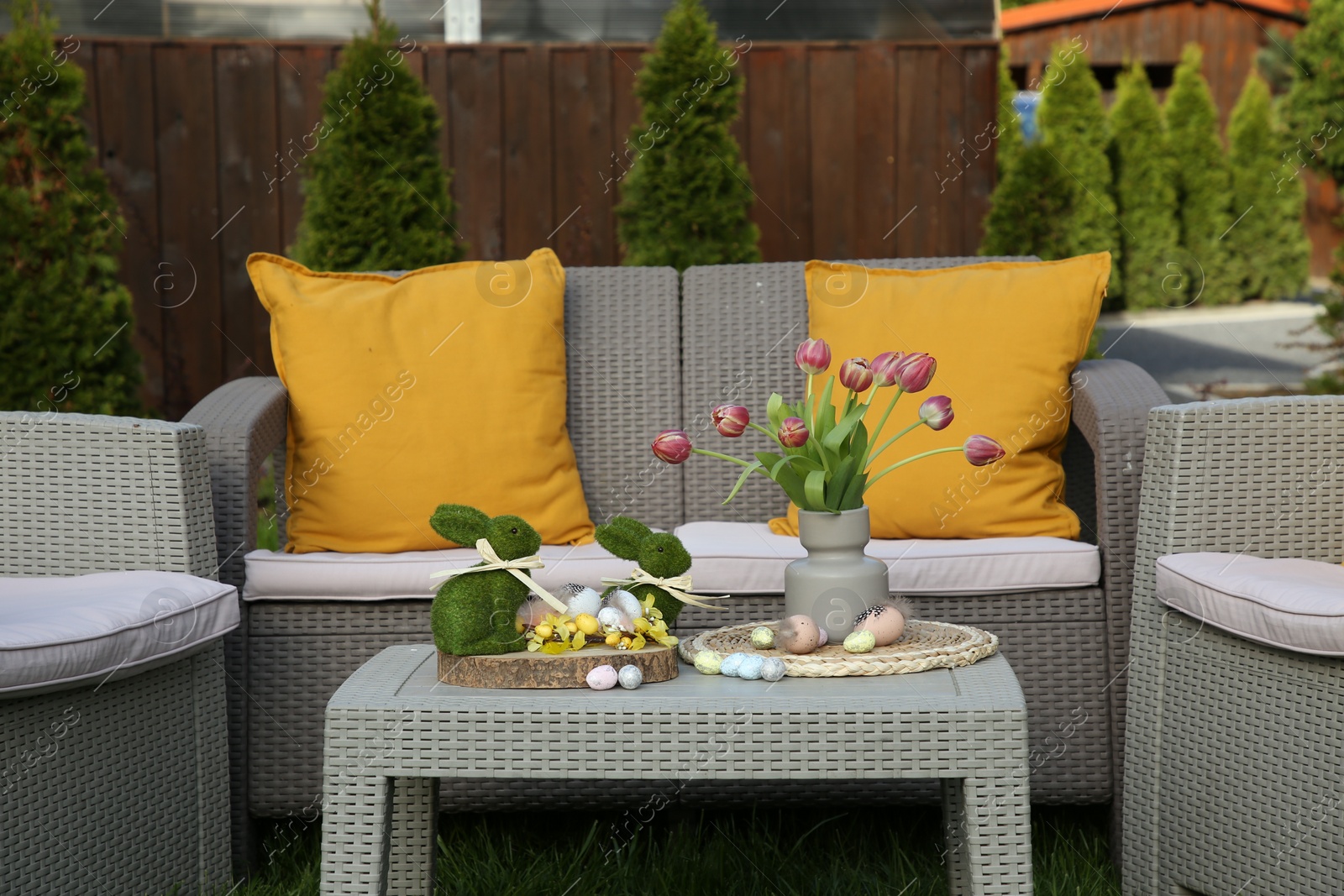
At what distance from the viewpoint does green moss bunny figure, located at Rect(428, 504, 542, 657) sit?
1.41 metres

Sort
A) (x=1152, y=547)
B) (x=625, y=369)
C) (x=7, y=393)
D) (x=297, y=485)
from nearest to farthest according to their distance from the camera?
(x=1152, y=547), (x=297, y=485), (x=625, y=369), (x=7, y=393)

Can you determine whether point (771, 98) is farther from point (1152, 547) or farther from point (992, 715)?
point (992, 715)

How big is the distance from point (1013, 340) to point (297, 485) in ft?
4.43

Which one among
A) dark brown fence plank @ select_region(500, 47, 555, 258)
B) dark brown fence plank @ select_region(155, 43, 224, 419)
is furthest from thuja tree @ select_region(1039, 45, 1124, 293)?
dark brown fence plank @ select_region(155, 43, 224, 419)

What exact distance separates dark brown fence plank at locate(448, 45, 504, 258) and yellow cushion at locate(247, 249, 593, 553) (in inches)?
99.0

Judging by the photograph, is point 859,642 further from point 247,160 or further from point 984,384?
point 247,160

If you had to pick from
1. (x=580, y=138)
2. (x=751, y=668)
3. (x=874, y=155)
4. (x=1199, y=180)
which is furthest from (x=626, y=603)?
(x=1199, y=180)

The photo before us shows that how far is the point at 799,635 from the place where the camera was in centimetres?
146

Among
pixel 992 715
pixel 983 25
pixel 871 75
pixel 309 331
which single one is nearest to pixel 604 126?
pixel 871 75

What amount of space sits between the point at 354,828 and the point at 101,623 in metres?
0.53

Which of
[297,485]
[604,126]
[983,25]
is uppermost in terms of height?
[983,25]

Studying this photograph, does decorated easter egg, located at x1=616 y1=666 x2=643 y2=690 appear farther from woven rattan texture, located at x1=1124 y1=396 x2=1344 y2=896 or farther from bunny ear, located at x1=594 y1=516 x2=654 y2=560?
woven rattan texture, located at x1=1124 y1=396 x2=1344 y2=896

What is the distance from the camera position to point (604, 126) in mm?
4910

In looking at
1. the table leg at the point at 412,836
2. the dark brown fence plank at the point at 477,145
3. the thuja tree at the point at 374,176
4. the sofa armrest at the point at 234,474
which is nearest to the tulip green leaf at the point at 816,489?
the table leg at the point at 412,836
